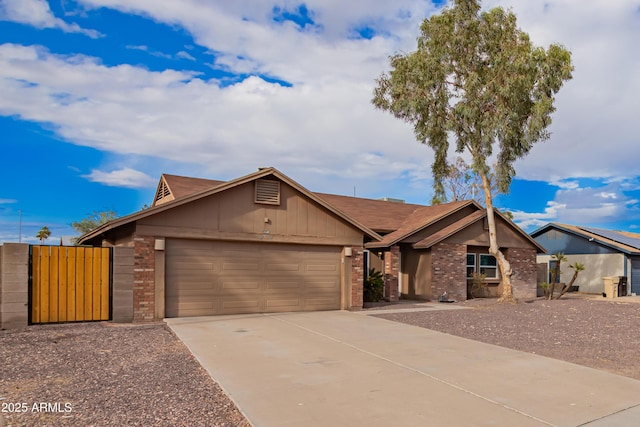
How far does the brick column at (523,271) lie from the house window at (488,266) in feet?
2.32

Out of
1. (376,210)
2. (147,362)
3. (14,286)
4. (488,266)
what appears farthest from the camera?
(376,210)

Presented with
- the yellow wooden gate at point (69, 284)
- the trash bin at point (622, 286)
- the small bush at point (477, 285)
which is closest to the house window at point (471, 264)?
the small bush at point (477, 285)

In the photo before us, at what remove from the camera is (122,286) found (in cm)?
1169

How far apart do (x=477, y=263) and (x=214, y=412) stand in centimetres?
1799

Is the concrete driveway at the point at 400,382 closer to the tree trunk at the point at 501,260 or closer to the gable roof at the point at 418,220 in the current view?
the gable roof at the point at 418,220

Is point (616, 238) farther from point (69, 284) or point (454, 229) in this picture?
point (69, 284)

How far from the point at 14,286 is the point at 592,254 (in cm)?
2868

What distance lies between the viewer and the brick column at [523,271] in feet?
70.5

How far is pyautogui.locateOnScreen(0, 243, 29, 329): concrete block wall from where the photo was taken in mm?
10586

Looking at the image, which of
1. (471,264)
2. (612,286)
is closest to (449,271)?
(471,264)

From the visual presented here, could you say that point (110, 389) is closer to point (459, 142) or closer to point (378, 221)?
point (378, 221)

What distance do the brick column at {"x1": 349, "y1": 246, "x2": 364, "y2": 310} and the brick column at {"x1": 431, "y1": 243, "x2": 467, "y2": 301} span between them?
188 inches

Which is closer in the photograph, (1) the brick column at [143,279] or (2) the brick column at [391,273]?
(1) the brick column at [143,279]

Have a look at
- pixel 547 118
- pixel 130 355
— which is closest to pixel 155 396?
pixel 130 355
